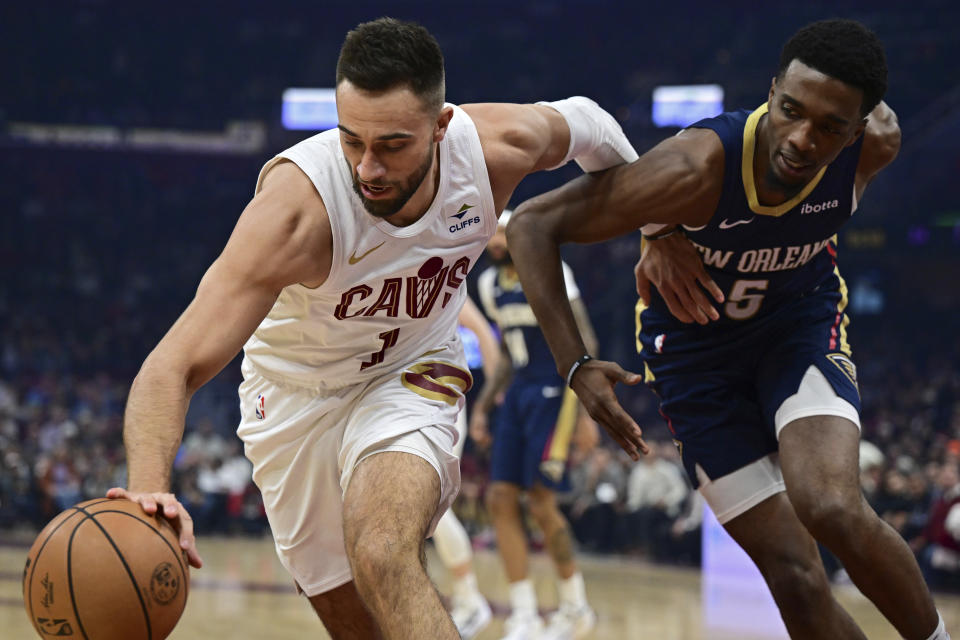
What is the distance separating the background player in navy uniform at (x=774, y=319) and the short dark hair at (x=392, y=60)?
845 mm

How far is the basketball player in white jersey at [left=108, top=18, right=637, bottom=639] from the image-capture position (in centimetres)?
274

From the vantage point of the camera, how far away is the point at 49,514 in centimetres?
1435

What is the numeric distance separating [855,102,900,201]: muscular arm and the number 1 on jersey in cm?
167

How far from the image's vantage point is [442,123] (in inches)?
124

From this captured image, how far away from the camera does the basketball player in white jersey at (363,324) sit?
2.74m

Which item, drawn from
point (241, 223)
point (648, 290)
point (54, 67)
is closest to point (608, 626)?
point (648, 290)

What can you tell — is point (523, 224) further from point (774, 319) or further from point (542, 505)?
point (542, 505)

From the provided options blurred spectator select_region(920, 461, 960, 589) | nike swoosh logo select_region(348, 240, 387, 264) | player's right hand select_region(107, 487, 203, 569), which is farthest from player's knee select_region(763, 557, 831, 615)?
blurred spectator select_region(920, 461, 960, 589)

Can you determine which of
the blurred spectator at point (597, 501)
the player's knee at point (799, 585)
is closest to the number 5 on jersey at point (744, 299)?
the player's knee at point (799, 585)

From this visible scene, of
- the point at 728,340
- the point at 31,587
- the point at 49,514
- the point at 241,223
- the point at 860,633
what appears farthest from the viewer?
the point at 49,514

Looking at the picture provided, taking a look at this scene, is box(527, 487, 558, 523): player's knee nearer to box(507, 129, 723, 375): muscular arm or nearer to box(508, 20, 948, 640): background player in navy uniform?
box(508, 20, 948, 640): background player in navy uniform

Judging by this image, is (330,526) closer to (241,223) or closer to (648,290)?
(241,223)

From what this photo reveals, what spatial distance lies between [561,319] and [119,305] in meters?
19.3

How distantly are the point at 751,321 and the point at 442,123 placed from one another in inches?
53.9
